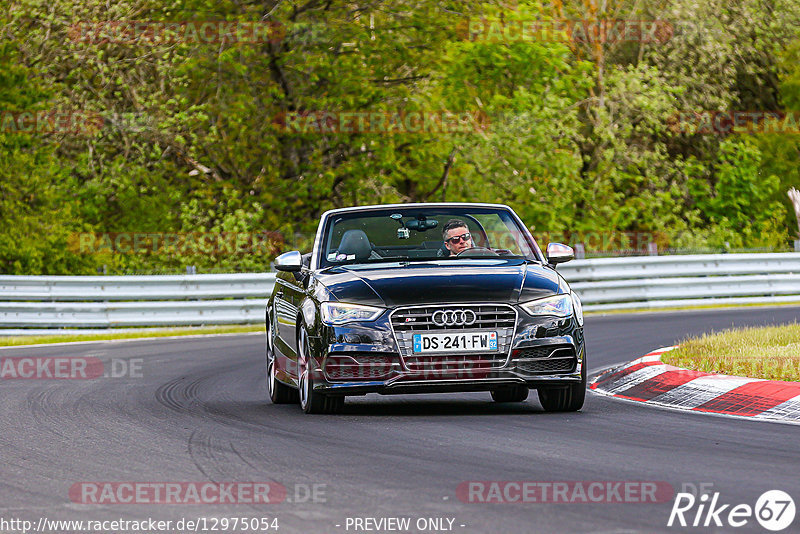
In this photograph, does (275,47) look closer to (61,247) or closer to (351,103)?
(351,103)

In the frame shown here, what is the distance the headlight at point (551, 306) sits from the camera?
9664 millimetres

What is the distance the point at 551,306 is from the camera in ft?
32.0

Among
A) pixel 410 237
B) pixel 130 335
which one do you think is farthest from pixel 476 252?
pixel 130 335

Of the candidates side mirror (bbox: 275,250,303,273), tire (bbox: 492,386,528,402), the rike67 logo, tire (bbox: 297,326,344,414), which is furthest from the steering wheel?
the rike67 logo

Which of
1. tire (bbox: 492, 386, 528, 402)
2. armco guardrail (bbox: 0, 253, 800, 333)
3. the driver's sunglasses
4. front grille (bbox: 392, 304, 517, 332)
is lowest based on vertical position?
armco guardrail (bbox: 0, 253, 800, 333)

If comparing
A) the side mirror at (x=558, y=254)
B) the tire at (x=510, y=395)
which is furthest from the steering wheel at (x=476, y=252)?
the tire at (x=510, y=395)

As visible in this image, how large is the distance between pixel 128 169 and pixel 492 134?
30.9 feet

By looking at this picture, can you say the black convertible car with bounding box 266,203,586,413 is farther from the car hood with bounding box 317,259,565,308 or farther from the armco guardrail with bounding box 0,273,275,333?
the armco guardrail with bounding box 0,273,275,333

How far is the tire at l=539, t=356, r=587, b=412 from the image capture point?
9945 mm

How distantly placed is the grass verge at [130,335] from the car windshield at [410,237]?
1111 centimetres

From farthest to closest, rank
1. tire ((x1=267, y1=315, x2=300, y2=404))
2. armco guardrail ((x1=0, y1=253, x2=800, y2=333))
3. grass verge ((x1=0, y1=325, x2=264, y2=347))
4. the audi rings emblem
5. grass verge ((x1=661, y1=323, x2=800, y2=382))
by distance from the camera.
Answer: armco guardrail ((x1=0, y1=253, x2=800, y2=333))
grass verge ((x1=0, y1=325, x2=264, y2=347))
tire ((x1=267, y1=315, x2=300, y2=404))
grass verge ((x1=661, y1=323, x2=800, y2=382))
the audi rings emblem

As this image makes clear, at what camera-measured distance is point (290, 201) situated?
111 feet

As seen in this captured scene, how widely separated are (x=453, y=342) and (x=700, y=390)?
2.14 metres

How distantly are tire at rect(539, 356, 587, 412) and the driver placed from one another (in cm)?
141
